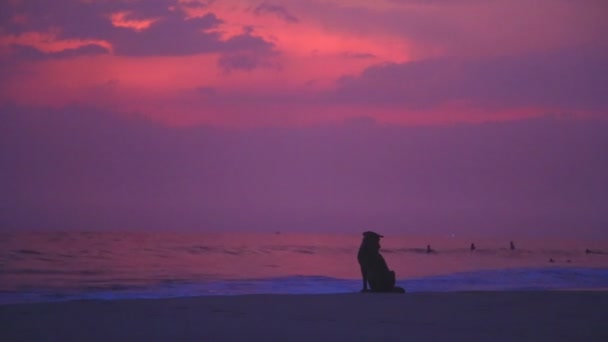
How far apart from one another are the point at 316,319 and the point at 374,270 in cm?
697

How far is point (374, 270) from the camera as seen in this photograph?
18391 mm

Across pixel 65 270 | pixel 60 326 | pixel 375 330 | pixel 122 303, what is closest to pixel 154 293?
pixel 122 303

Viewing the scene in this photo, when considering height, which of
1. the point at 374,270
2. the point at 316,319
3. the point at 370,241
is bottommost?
the point at 316,319

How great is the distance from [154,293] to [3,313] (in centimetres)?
838

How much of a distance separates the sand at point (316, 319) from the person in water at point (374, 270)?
2644 millimetres

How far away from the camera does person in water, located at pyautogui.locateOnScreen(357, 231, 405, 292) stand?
18.0 metres

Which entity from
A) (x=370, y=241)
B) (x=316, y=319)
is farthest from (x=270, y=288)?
(x=316, y=319)

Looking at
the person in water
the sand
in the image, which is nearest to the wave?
the person in water

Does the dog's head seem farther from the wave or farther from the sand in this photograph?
the sand

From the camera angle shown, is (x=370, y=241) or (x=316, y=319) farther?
(x=370, y=241)

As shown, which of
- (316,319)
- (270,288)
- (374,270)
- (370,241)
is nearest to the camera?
(316,319)

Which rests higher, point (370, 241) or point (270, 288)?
point (370, 241)

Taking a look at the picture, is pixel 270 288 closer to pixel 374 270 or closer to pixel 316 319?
pixel 374 270

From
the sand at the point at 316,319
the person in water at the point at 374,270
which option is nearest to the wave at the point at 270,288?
the person in water at the point at 374,270
